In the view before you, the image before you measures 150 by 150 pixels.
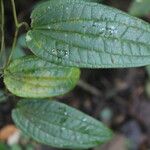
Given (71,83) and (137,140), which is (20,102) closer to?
(71,83)

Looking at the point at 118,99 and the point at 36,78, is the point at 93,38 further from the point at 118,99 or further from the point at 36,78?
the point at 118,99

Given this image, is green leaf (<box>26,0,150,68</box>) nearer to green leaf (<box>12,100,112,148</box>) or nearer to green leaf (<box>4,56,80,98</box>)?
green leaf (<box>4,56,80,98</box>)

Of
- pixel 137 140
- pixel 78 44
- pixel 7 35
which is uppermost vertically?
pixel 78 44

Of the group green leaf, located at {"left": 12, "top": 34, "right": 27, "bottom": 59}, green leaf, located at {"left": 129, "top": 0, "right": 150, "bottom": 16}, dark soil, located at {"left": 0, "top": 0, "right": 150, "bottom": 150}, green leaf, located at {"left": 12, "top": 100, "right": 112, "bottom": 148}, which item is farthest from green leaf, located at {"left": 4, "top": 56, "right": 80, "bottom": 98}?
dark soil, located at {"left": 0, "top": 0, "right": 150, "bottom": 150}

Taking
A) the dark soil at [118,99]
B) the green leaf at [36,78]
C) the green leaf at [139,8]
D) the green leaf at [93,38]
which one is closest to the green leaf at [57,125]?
the green leaf at [36,78]

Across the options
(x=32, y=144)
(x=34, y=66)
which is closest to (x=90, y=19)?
(x=34, y=66)
